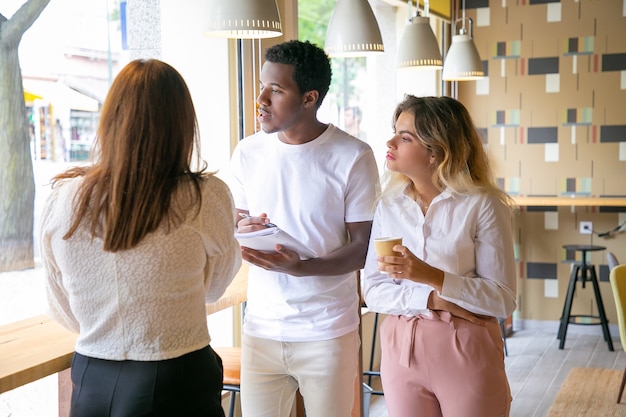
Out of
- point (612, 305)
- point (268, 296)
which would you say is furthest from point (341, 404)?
point (612, 305)

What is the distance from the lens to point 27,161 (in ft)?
8.66

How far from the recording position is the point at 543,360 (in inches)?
220

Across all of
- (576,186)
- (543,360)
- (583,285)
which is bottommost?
(543,360)

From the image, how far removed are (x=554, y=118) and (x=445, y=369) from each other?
493cm

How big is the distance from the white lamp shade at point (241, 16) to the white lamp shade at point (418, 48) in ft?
5.51

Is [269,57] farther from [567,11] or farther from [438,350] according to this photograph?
[567,11]

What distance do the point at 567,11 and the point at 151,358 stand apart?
571cm

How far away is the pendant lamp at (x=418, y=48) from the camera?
155 inches

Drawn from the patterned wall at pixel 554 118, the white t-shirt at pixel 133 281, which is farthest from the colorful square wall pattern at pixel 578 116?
the white t-shirt at pixel 133 281

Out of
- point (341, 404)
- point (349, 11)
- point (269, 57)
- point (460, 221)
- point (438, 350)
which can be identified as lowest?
point (341, 404)

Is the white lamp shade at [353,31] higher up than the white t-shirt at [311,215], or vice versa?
the white lamp shade at [353,31]

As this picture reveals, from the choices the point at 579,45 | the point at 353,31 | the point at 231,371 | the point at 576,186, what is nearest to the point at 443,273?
the point at 231,371

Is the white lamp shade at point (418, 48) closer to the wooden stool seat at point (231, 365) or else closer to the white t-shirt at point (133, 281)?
the wooden stool seat at point (231, 365)

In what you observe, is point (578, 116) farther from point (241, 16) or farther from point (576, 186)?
point (241, 16)
